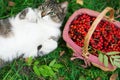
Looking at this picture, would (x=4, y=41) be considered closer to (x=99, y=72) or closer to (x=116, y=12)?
(x=99, y=72)

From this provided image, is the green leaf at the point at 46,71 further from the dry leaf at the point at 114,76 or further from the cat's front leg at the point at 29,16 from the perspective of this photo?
the dry leaf at the point at 114,76

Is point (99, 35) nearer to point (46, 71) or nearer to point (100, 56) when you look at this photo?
point (100, 56)

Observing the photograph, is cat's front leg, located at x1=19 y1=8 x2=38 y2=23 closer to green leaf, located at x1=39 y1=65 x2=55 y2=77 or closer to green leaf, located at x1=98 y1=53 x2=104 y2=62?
green leaf, located at x1=39 y1=65 x2=55 y2=77

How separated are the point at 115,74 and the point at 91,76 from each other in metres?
0.24

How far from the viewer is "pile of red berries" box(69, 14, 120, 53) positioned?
2.92 m

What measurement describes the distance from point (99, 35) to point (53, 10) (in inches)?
19.2

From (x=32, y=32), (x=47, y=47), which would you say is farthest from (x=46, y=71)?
(x=32, y=32)

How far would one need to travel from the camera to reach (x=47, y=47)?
2.91 metres

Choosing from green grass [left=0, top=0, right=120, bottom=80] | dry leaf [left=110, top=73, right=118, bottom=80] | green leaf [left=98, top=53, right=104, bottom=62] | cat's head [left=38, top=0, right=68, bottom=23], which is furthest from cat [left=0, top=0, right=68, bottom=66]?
dry leaf [left=110, top=73, right=118, bottom=80]

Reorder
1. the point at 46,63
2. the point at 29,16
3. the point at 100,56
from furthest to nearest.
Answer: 1. the point at 46,63
2. the point at 29,16
3. the point at 100,56

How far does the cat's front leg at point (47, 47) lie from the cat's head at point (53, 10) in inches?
8.2

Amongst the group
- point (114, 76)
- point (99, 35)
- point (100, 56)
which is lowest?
point (114, 76)

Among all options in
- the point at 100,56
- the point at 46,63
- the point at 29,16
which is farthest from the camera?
the point at 46,63

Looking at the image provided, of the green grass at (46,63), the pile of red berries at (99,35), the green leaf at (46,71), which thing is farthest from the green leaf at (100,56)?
the green leaf at (46,71)
